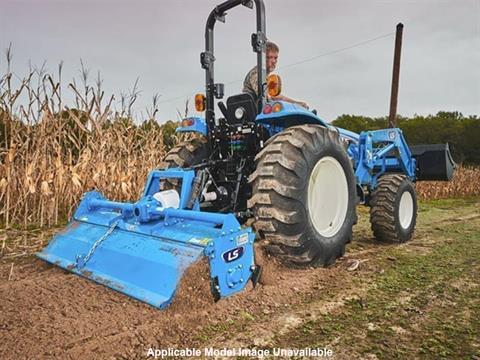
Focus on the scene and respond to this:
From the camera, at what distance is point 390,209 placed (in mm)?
4180

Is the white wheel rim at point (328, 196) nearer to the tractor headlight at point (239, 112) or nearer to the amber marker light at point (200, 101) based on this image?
the tractor headlight at point (239, 112)

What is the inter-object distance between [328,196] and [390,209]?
1262 mm

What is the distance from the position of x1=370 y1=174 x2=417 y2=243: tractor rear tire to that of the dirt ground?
4.12ft

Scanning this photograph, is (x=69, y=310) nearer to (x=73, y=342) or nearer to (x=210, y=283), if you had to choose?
(x=73, y=342)

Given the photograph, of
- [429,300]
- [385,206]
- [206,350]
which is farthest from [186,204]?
[385,206]

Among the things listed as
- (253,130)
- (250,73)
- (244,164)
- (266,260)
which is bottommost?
(266,260)

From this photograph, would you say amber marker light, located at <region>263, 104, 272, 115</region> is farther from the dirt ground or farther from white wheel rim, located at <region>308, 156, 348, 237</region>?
the dirt ground

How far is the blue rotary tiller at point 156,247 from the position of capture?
2240 mm

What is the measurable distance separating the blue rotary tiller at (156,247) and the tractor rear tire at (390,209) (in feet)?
7.57

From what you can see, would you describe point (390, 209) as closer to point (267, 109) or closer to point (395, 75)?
point (267, 109)

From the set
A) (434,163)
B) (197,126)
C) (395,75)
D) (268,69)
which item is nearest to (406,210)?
(434,163)

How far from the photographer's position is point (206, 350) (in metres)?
1.84

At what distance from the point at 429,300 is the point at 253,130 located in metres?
1.97

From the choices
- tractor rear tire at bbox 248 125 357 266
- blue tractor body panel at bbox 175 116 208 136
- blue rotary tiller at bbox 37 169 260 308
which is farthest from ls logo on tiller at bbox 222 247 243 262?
blue tractor body panel at bbox 175 116 208 136
